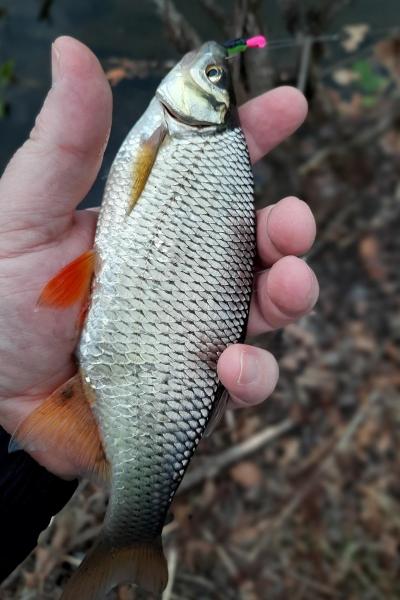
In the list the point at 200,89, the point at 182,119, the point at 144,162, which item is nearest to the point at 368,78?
the point at 200,89

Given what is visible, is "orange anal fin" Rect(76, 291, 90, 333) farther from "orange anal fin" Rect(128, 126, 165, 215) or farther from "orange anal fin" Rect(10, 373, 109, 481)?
"orange anal fin" Rect(128, 126, 165, 215)

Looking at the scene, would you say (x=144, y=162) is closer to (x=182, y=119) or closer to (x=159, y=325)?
(x=182, y=119)

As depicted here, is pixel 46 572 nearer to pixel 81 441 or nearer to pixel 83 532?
pixel 83 532

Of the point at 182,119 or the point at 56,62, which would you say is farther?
the point at 182,119

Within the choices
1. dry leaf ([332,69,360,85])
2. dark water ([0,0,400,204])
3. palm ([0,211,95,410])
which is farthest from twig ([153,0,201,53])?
dry leaf ([332,69,360,85])

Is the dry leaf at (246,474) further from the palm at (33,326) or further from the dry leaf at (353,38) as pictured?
the dry leaf at (353,38)

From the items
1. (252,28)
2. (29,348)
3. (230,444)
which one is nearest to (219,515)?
(230,444)
